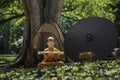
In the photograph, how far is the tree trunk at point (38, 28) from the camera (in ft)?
52.9

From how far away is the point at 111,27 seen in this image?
47.2 feet

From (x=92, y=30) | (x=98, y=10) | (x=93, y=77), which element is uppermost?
(x=98, y=10)

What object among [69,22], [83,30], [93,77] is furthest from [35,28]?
[69,22]

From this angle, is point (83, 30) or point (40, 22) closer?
point (83, 30)

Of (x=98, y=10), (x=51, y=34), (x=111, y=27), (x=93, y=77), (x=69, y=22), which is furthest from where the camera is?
(x=69, y=22)

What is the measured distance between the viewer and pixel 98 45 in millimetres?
14461

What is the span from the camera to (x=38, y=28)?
16.7 m

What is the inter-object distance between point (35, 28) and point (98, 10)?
1452cm

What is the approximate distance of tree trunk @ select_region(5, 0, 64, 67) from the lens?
Answer: 1611 cm

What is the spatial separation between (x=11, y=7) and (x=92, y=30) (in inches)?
687

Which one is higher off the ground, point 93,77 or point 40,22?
point 40,22

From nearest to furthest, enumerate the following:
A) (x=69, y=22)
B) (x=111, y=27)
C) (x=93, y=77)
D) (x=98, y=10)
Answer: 1. (x=93, y=77)
2. (x=111, y=27)
3. (x=98, y=10)
4. (x=69, y=22)

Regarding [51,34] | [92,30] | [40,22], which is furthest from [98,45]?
[40,22]

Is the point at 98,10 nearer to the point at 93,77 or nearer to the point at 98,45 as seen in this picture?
the point at 98,45
